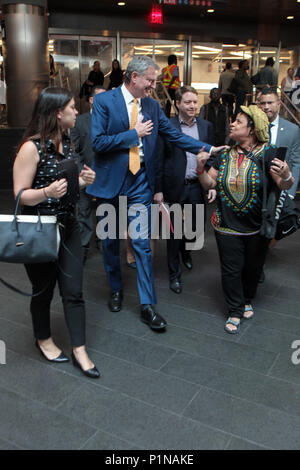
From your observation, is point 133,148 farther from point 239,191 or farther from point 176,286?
point 176,286

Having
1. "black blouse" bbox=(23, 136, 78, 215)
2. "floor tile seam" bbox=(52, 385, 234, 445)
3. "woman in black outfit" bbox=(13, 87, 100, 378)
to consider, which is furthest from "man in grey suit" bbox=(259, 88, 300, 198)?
"floor tile seam" bbox=(52, 385, 234, 445)

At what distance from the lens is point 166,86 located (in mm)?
10641

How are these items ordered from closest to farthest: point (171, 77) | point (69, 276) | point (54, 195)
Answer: point (54, 195), point (69, 276), point (171, 77)

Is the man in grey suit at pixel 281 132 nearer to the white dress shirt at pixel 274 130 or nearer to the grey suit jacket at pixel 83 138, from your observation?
the white dress shirt at pixel 274 130

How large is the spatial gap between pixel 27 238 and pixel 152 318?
1.33m

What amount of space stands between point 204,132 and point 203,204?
67 centimetres

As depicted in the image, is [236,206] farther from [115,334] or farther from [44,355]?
[44,355]

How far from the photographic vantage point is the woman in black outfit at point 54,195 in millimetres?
2502

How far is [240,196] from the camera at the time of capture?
3277 mm

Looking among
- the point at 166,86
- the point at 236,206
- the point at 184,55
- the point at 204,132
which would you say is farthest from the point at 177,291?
the point at 184,55

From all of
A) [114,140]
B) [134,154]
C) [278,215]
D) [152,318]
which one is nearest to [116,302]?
[152,318]

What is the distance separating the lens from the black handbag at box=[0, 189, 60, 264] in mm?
2443

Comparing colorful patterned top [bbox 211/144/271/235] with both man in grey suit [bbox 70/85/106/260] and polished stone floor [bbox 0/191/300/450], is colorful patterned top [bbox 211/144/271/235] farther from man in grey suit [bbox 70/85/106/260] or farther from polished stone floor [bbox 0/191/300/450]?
man in grey suit [bbox 70/85/106/260]

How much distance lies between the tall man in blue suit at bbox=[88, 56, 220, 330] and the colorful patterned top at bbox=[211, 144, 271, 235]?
0.19 meters
